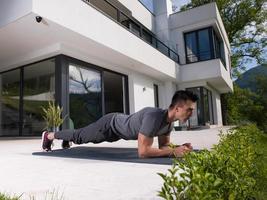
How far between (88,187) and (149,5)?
48.8ft

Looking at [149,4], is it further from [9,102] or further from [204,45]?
[9,102]

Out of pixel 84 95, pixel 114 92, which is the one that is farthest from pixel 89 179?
pixel 114 92

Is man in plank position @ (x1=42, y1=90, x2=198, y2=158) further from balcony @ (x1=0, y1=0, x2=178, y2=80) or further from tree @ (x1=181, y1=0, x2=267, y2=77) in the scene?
tree @ (x1=181, y1=0, x2=267, y2=77)

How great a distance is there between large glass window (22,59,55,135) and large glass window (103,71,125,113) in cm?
318

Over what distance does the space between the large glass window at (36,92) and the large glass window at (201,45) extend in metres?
8.33

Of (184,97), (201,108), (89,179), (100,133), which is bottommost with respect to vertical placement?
(89,179)

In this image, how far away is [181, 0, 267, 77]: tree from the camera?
72.1 ft

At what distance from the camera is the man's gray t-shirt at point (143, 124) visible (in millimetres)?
2689

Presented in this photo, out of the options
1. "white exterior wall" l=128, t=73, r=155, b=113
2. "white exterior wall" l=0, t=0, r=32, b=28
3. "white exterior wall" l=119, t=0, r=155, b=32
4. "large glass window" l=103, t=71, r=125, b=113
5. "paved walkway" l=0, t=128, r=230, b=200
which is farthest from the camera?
"white exterior wall" l=119, t=0, r=155, b=32

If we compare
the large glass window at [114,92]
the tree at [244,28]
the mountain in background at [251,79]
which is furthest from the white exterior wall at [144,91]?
the mountain in background at [251,79]

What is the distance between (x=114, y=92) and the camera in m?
13.2

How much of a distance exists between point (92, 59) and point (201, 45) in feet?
24.0

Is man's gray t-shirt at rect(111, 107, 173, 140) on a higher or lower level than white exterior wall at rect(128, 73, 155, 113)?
lower

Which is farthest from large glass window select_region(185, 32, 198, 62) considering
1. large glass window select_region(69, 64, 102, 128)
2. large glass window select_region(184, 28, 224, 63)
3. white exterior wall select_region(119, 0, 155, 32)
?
large glass window select_region(69, 64, 102, 128)
